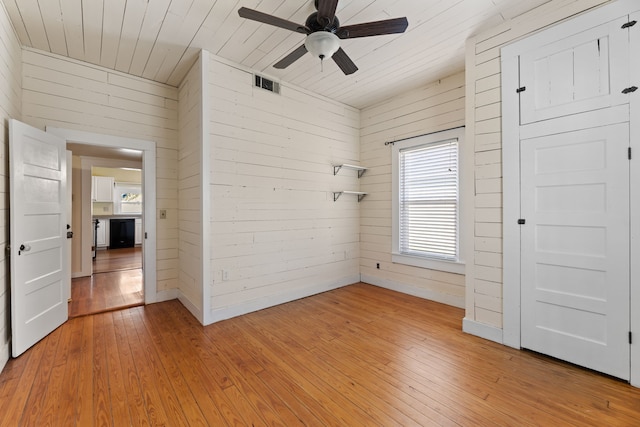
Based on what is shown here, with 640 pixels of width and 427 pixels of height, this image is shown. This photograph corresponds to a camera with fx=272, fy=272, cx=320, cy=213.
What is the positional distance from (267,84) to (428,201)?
2.73 m

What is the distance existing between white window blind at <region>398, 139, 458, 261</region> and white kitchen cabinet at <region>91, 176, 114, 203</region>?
29.3 feet

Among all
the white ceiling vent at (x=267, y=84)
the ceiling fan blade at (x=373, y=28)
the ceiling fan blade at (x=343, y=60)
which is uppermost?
the white ceiling vent at (x=267, y=84)

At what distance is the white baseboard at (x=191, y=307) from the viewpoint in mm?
3057

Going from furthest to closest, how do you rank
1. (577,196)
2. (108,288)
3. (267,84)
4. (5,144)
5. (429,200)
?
(108,288) < (429,200) < (267,84) < (5,144) < (577,196)

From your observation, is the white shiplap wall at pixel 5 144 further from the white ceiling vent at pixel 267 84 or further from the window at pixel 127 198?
the window at pixel 127 198

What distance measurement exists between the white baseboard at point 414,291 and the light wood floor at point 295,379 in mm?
567

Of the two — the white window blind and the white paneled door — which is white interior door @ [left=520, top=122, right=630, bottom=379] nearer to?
the white paneled door

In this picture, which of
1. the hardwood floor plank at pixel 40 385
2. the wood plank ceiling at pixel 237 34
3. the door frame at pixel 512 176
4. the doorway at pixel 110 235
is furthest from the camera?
the doorway at pixel 110 235

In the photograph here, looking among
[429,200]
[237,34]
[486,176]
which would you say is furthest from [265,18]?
[429,200]

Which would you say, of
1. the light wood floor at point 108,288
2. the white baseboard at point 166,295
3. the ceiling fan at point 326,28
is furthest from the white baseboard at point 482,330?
the light wood floor at point 108,288

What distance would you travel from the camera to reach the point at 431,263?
3803 millimetres

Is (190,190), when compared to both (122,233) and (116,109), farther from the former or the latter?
(122,233)

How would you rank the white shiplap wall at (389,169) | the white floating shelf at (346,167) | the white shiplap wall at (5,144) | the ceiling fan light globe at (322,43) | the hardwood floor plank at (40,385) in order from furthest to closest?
the white floating shelf at (346,167), the white shiplap wall at (389,169), the white shiplap wall at (5,144), the ceiling fan light globe at (322,43), the hardwood floor plank at (40,385)

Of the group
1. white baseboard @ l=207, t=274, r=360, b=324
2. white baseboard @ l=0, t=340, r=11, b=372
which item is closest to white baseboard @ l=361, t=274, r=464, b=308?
white baseboard @ l=207, t=274, r=360, b=324
